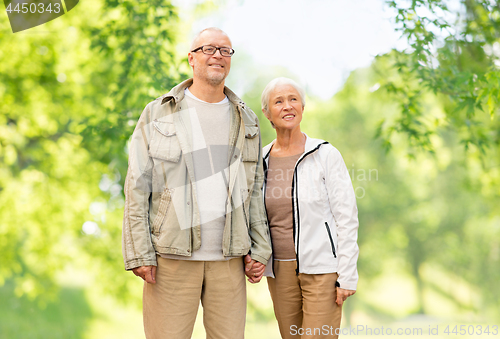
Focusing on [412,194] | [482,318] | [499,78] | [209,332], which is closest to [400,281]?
[482,318]

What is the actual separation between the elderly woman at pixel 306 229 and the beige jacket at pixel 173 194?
15cm

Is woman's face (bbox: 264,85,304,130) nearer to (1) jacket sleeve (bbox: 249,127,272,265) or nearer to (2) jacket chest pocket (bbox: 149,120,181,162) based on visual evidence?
(1) jacket sleeve (bbox: 249,127,272,265)

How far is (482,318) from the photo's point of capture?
46.5ft

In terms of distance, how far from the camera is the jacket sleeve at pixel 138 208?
191cm

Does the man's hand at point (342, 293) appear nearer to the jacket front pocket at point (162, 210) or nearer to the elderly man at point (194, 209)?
the elderly man at point (194, 209)

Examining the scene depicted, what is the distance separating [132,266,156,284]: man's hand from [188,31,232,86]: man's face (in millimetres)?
943

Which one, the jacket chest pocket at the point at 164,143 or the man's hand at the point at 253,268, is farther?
the man's hand at the point at 253,268

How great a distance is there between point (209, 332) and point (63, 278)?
46.1ft

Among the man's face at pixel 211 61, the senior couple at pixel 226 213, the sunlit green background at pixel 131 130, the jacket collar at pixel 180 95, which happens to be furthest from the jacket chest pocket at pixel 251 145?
the sunlit green background at pixel 131 130

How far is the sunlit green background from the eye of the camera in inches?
151

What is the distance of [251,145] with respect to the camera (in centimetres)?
217

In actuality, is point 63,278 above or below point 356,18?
below

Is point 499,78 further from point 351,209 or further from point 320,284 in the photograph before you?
point 320,284

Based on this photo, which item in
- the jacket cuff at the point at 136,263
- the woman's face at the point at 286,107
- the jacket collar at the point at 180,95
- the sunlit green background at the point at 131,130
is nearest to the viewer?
the jacket cuff at the point at 136,263
